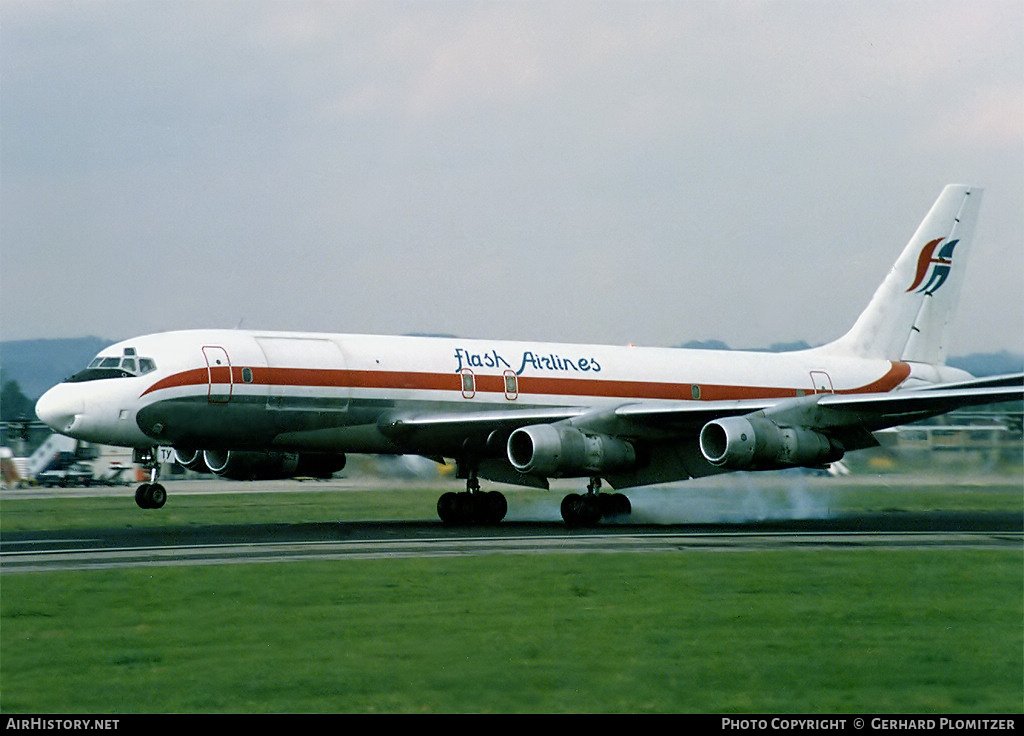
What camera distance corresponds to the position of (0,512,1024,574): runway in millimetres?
19281

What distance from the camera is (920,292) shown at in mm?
37000

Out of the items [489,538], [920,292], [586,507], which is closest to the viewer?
[489,538]

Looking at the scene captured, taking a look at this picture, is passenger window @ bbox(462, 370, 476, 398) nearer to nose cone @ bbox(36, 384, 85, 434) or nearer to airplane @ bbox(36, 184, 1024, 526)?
airplane @ bbox(36, 184, 1024, 526)

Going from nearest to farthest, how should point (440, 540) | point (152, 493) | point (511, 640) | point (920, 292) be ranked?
point (511, 640) < point (440, 540) < point (152, 493) < point (920, 292)

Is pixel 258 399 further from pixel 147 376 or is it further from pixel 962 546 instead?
pixel 962 546

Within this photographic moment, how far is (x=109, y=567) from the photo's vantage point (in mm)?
17562

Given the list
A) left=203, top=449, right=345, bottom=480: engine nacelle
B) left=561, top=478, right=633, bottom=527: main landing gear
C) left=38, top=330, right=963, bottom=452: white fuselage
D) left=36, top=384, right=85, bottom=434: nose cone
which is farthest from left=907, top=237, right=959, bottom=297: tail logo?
left=36, top=384, right=85, bottom=434: nose cone

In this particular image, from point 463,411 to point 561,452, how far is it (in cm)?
342

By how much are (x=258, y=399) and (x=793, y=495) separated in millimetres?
14629

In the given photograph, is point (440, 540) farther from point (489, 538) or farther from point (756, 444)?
point (756, 444)

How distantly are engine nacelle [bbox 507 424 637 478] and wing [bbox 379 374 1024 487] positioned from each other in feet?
0.62

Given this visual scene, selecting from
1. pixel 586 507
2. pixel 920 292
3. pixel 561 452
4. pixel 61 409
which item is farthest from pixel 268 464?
pixel 920 292

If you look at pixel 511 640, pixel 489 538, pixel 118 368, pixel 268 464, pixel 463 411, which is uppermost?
pixel 118 368

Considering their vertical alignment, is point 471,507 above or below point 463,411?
below
